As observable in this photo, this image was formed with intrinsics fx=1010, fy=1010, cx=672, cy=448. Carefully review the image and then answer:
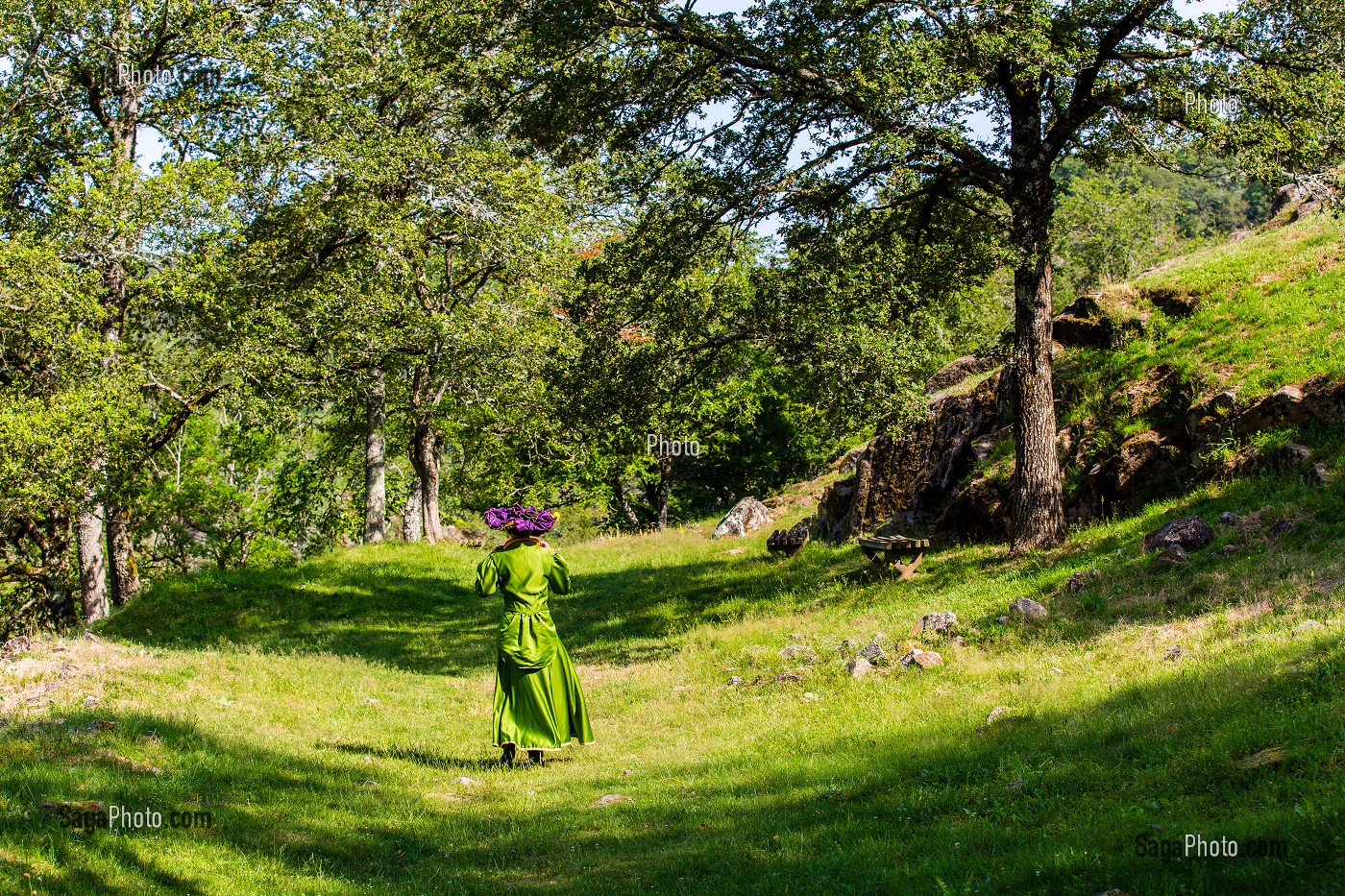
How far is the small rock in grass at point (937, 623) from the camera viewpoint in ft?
39.8

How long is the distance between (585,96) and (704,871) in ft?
41.0

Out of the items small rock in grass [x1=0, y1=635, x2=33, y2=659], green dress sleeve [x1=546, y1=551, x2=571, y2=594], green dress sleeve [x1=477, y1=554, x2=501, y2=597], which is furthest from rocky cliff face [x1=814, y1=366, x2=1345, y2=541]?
small rock in grass [x1=0, y1=635, x2=33, y2=659]

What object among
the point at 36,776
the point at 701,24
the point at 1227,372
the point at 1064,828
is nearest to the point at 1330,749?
the point at 1064,828

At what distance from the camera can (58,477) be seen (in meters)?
20.7

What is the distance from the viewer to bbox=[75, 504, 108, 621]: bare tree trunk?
2373 cm

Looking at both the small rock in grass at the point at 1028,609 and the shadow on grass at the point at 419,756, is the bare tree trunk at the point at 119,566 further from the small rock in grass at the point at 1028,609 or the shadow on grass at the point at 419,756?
the small rock in grass at the point at 1028,609

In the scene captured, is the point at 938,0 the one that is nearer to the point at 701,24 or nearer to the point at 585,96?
the point at 701,24

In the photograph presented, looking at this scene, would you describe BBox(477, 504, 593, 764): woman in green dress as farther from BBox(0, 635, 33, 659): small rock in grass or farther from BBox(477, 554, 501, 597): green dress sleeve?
BBox(0, 635, 33, 659): small rock in grass

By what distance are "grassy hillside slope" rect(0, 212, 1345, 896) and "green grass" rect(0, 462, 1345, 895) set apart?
4 cm

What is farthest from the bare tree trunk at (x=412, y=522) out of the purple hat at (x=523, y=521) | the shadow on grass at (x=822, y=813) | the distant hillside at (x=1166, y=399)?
the shadow on grass at (x=822, y=813)

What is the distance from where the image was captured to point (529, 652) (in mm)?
10094

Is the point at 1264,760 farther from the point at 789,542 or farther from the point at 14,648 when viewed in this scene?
the point at 789,542

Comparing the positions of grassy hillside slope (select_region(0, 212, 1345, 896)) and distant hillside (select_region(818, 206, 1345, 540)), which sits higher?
distant hillside (select_region(818, 206, 1345, 540))

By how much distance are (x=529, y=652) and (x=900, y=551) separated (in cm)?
823
